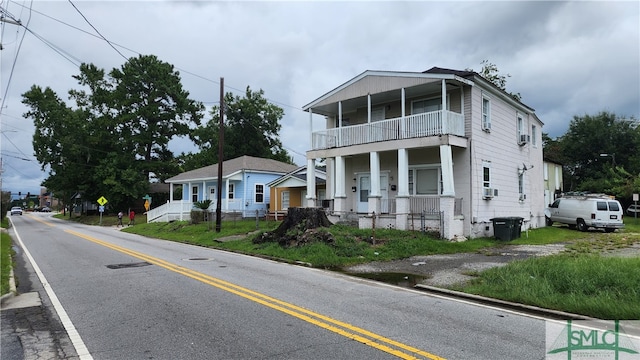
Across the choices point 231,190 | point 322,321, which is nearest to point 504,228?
point 322,321

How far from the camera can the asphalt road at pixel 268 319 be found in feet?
15.9

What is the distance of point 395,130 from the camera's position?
61.5 ft

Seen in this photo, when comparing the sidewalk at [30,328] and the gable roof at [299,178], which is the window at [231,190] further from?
the sidewalk at [30,328]

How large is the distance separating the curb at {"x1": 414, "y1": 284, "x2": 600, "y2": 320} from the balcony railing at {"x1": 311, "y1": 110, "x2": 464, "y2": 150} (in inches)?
379

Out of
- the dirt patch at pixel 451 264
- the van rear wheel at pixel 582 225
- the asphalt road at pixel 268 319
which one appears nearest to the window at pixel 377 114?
the dirt patch at pixel 451 264

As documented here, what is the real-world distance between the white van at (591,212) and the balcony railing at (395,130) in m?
11.0

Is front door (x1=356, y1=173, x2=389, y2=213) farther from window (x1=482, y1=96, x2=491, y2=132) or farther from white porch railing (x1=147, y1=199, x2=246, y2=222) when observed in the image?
white porch railing (x1=147, y1=199, x2=246, y2=222)

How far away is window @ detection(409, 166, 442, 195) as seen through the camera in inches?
737

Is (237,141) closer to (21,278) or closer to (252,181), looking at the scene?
(252,181)

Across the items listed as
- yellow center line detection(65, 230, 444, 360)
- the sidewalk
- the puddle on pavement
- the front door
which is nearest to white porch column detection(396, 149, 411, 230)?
the front door

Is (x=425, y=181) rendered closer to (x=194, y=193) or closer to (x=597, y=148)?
(x=194, y=193)

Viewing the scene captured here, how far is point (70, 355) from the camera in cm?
489

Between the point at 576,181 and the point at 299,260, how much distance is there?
49.3 metres

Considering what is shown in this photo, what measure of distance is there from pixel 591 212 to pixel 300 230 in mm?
17515
